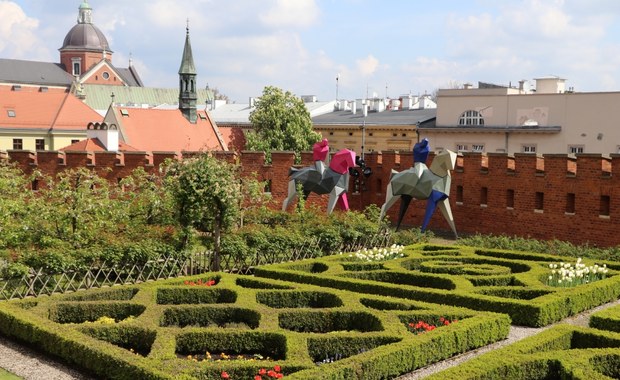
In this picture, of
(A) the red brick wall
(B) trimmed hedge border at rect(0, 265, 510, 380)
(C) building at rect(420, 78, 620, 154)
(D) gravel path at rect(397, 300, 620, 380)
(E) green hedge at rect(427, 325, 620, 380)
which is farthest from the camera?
(C) building at rect(420, 78, 620, 154)

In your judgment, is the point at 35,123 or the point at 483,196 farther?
the point at 35,123

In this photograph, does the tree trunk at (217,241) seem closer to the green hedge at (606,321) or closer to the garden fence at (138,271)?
the garden fence at (138,271)

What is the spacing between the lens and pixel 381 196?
34.0m

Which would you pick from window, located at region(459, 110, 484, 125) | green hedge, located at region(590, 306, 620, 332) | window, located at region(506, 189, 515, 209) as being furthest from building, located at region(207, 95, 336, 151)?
green hedge, located at region(590, 306, 620, 332)

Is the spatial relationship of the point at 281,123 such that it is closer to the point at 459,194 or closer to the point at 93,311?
the point at 459,194

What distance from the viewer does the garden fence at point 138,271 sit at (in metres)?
17.6

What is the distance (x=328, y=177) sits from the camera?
29219mm

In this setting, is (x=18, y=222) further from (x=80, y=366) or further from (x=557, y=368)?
(x=557, y=368)

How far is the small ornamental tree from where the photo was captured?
70.3 feet

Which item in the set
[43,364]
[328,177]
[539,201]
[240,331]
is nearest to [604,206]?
[539,201]

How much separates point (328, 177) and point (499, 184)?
647 cm

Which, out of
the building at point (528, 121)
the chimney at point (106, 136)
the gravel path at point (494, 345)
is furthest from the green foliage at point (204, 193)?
the building at point (528, 121)

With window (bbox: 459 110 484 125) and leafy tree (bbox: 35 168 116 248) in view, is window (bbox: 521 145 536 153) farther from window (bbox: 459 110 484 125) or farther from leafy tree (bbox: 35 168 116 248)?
leafy tree (bbox: 35 168 116 248)

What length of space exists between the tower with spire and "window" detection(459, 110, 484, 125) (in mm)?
20508
